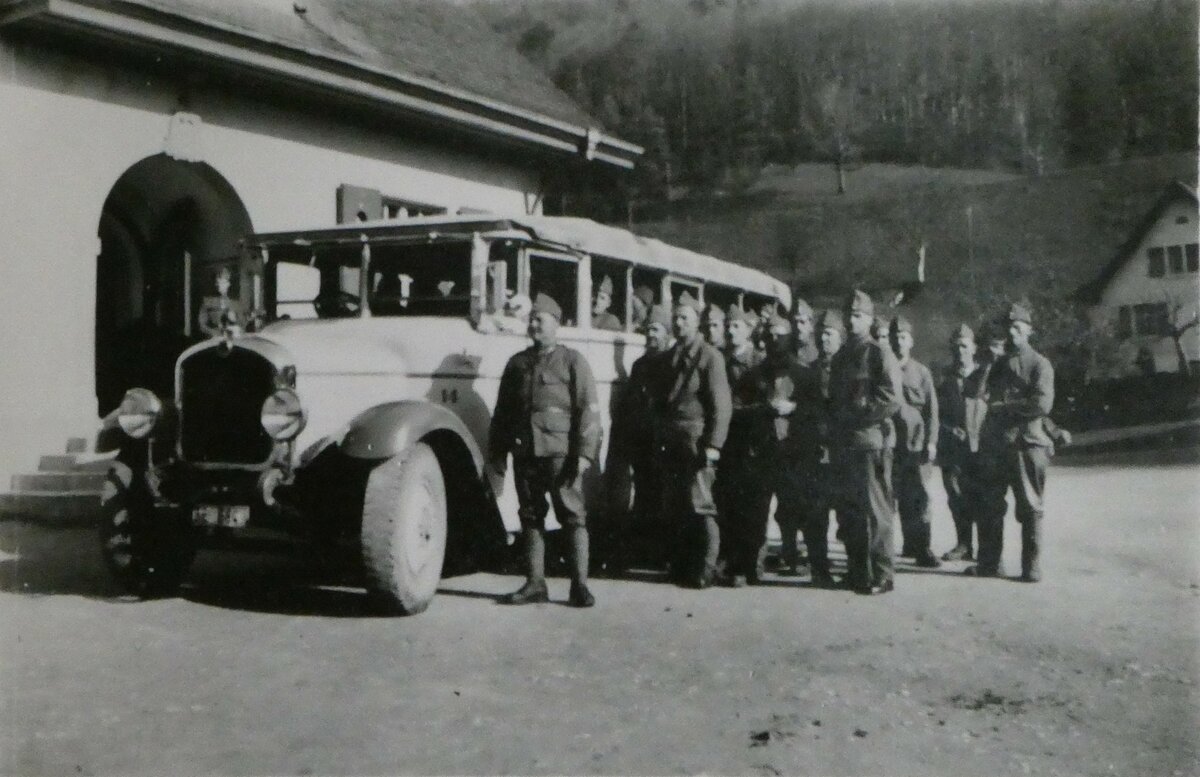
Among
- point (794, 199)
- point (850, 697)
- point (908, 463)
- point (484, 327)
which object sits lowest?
point (850, 697)

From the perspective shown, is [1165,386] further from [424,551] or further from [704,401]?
[424,551]

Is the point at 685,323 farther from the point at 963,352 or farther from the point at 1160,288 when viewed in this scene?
the point at 1160,288

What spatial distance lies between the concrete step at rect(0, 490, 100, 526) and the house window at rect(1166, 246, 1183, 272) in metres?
6.68

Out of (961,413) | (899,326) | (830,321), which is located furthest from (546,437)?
(961,413)

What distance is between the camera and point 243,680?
4098 millimetres

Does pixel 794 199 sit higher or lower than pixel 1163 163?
higher

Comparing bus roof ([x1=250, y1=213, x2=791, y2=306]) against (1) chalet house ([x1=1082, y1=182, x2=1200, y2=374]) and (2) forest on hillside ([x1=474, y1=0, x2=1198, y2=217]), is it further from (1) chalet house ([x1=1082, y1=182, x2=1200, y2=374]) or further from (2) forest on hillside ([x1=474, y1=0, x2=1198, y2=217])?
(1) chalet house ([x1=1082, y1=182, x2=1200, y2=374])

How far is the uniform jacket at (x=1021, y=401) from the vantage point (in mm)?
6445

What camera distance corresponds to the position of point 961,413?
719 centimetres

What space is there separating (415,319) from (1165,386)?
4.97 m

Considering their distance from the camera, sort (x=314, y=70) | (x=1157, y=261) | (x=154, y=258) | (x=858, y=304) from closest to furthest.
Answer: (x=858, y=304)
(x=1157, y=261)
(x=314, y=70)
(x=154, y=258)

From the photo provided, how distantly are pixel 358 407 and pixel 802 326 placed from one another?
2951 millimetres

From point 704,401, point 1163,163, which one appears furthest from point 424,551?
point 1163,163

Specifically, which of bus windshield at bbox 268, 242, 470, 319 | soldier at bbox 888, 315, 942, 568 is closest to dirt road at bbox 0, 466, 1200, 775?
soldier at bbox 888, 315, 942, 568
